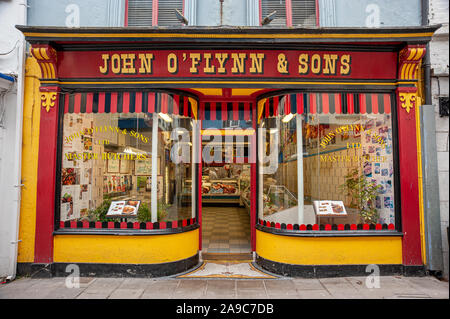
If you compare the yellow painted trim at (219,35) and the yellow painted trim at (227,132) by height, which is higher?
the yellow painted trim at (219,35)

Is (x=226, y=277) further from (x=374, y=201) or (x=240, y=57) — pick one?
(x=240, y=57)

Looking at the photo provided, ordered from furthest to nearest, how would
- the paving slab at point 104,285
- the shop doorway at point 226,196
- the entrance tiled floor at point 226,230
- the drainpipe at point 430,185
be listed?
the entrance tiled floor at point 226,230, the shop doorway at point 226,196, the drainpipe at point 430,185, the paving slab at point 104,285

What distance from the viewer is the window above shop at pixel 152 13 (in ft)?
21.0

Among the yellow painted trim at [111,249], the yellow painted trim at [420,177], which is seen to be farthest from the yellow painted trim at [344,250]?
the yellow painted trim at [111,249]

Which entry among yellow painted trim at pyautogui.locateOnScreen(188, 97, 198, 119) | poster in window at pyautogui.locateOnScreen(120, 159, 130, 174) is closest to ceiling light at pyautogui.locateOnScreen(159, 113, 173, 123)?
yellow painted trim at pyautogui.locateOnScreen(188, 97, 198, 119)

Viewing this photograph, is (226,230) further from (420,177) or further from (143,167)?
(420,177)

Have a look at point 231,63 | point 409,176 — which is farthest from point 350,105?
point 231,63

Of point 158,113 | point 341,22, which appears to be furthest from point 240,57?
point 341,22

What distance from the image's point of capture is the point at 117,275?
5.42m

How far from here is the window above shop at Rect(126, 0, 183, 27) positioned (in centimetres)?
640

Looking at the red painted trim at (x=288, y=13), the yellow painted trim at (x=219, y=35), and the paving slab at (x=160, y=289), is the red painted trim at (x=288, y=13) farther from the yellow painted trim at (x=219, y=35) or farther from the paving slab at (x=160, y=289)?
the paving slab at (x=160, y=289)

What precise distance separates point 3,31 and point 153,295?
21.1 feet

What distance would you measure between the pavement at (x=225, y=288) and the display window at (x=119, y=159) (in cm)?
118

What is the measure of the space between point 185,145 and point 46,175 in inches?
117
